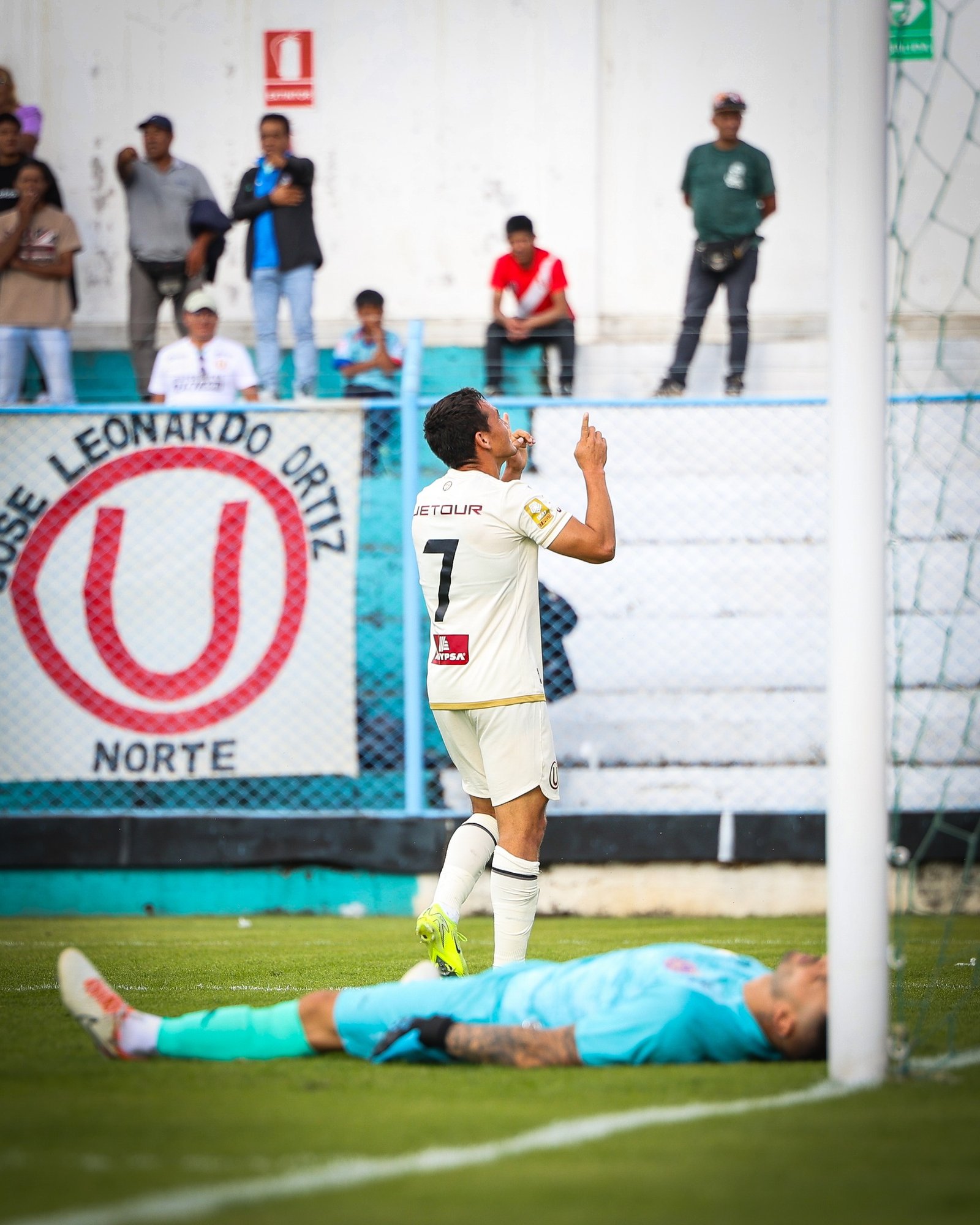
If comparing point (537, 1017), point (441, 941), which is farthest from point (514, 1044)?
point (441, 941)

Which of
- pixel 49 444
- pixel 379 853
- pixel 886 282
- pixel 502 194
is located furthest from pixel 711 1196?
pixel 502 194

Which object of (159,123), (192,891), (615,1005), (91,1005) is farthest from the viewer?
(159,123)

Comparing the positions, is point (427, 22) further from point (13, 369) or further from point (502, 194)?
point (13, 369)

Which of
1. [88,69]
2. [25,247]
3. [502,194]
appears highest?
[88,69]

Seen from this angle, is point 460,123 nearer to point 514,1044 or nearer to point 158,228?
point 158,228

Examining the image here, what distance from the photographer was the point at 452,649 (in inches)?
204

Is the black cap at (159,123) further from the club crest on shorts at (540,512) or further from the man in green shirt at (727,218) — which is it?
the club crest on shorts at (540,512)

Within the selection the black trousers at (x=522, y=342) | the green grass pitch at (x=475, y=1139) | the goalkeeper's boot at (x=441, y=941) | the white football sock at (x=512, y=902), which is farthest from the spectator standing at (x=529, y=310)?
the green grass pitch at (x=475, y=1139)

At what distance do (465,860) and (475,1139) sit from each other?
92.9 inches

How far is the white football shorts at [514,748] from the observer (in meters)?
5.06

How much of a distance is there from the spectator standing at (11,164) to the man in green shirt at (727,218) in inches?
171

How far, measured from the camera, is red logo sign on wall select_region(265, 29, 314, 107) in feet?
45.8

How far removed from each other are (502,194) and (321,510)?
5286mm

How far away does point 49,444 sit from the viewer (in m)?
9.52
